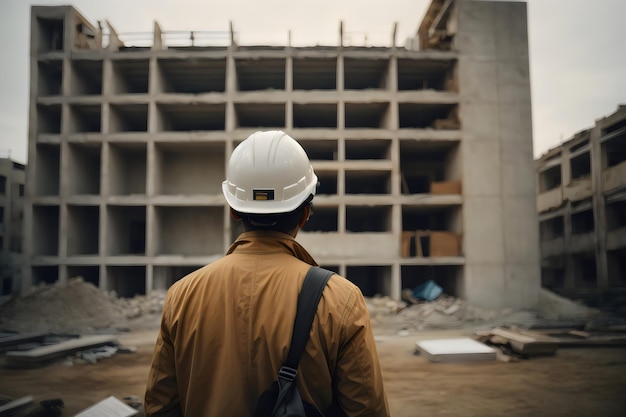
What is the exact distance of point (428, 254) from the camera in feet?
59.6

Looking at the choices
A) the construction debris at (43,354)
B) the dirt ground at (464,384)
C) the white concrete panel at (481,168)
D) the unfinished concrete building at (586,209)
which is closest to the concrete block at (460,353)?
the dirt ground at (464,384)

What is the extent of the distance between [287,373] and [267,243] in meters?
0.50

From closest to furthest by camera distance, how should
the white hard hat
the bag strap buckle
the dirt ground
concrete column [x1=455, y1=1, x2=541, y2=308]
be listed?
the bag strap buckle
the white hard hat
the dirt ground
concrete column [x1=455, y1=1, x2=541, y2=308]

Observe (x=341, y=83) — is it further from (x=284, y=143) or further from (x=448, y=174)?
(x=284, y=143)

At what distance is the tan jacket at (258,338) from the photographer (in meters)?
1.48

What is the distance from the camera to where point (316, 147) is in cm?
1964

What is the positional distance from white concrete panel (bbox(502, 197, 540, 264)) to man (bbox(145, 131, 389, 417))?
1786 cm

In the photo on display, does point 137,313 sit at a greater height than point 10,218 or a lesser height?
lesser

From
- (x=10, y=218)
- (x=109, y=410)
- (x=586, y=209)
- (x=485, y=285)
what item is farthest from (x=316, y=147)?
(x=10, y=218)

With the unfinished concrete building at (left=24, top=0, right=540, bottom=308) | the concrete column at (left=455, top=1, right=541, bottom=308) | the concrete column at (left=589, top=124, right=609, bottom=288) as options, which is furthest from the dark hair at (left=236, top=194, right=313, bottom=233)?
the concrete column at (left=589, top=124, right=609, bottom=288)

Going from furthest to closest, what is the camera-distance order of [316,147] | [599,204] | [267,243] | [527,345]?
[599,204] < [316,147] < [527,345] < [267,243]

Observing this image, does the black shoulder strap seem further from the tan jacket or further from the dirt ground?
the dirt ground

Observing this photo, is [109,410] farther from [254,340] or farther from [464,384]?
[464,384]

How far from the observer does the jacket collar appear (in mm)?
1644
